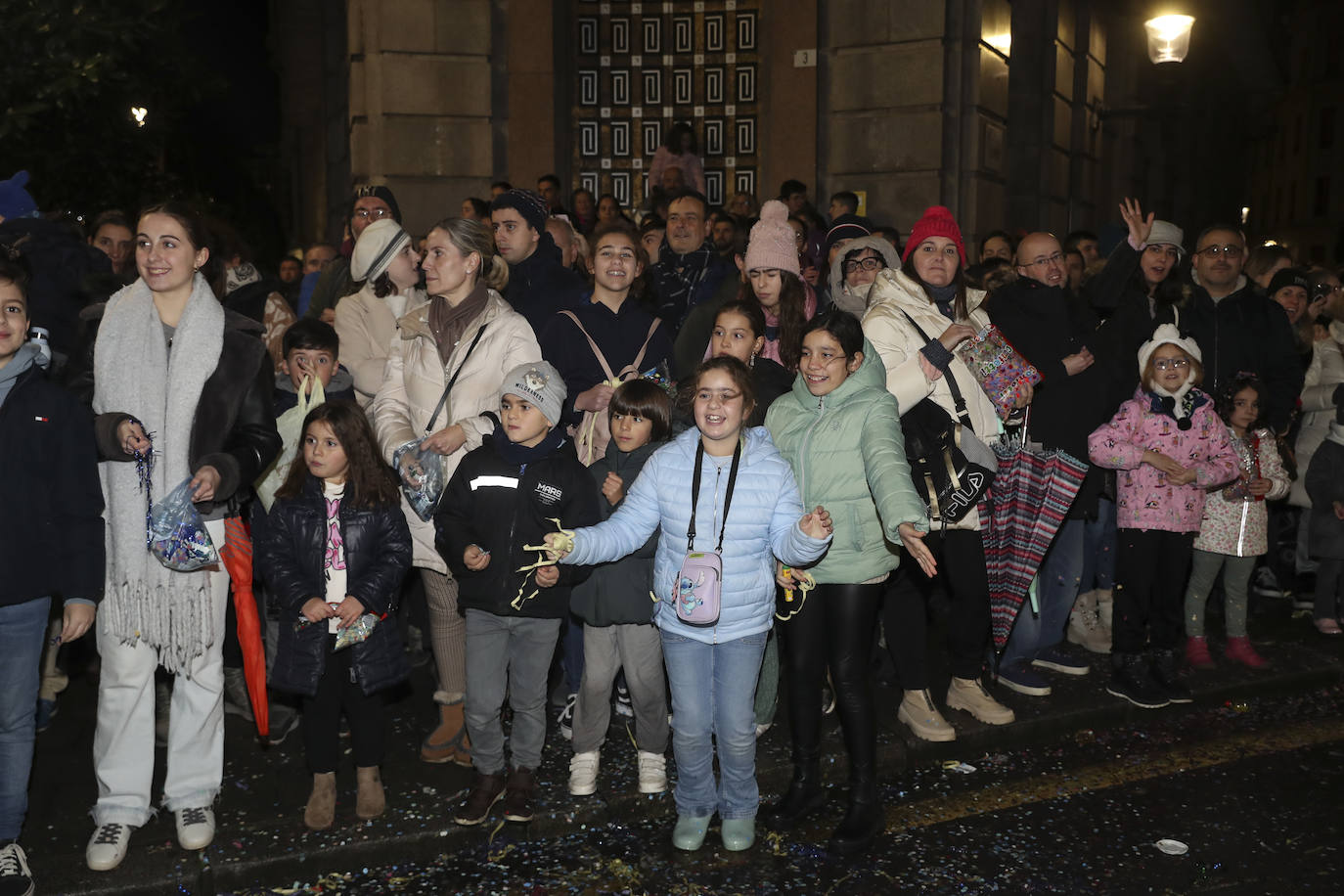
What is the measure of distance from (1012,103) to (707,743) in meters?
12.2

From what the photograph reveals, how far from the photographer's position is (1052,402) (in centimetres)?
606

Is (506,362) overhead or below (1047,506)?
overhead

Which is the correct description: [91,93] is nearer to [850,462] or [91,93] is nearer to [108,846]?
[108,846]

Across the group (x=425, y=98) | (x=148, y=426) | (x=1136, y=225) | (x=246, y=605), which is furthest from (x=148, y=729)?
(x=425, y=98)

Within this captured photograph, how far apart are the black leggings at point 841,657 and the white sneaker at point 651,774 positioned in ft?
2.06

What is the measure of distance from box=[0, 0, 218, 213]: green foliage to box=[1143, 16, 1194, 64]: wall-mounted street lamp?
932 cm

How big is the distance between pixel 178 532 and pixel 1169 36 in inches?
390

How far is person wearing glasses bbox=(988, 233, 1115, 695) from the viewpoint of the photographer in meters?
6.02

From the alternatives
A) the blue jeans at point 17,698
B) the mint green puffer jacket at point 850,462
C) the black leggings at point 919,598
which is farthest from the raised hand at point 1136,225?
the blue jeans at point 17,698

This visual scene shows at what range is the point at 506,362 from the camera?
16.6 feet

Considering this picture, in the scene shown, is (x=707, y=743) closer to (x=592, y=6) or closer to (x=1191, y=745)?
(x=1191, y=745)

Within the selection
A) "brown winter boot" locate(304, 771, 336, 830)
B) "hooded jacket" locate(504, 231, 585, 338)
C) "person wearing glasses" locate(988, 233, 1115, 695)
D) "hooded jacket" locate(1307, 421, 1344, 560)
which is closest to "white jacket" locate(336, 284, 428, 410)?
"hooded jacket" locate(504, 231, 585, 338)

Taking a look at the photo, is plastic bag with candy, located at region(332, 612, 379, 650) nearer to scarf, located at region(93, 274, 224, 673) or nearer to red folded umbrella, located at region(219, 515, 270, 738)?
red folded umbrella, located at region(219, 515, 270, 738)

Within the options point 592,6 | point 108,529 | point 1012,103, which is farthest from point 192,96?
point 108,529
